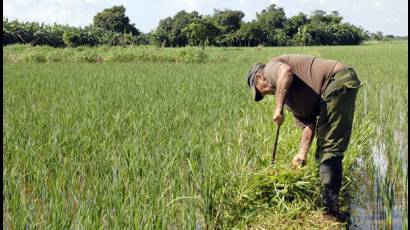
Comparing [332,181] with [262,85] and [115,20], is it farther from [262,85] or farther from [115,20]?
[115,20]

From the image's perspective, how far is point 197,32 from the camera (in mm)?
33750

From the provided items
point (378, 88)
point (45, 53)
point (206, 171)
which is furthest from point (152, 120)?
point (45, 53)

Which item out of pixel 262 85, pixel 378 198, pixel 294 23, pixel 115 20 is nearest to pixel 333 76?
pixel 262 85

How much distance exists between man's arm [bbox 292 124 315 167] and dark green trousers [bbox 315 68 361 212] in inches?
2.9

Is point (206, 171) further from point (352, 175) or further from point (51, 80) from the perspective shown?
point (51, 80)

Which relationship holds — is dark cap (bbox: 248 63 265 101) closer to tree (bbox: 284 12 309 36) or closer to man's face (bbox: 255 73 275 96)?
man's face (bbox: 255 73 275 96)

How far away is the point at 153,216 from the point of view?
8.22 feet

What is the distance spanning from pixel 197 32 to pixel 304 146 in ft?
102

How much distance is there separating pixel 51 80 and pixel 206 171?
8.14m

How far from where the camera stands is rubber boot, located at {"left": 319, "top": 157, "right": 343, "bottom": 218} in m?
3.06

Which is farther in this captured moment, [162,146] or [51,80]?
[51,80]

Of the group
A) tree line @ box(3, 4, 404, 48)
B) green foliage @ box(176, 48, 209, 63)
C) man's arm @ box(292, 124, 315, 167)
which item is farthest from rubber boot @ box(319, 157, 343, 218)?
tree line @ box(3, 4, 404, 48)

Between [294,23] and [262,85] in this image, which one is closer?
[262,85]

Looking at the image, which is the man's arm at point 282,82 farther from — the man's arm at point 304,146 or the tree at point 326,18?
the tree at point 326,18
